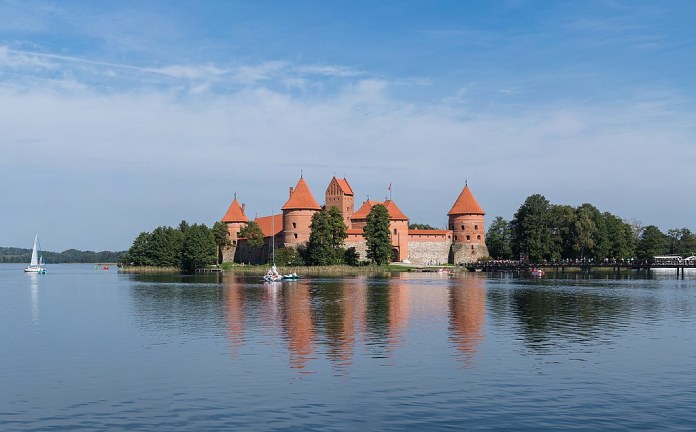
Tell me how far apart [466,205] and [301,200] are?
20.3m

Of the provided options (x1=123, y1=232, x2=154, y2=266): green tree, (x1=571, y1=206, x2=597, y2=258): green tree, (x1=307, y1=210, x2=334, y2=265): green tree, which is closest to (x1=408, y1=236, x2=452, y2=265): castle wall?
(x1=307, y1=210, x2=334, y2=265): green tree

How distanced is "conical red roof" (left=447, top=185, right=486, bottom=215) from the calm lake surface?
198 feet

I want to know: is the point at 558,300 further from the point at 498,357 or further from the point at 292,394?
the point at 292,394

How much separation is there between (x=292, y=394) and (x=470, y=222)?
7930cm

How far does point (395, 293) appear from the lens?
4338 cm

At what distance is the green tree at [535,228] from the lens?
8175 cm

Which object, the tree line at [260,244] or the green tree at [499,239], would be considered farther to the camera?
the green tree at [499,239]


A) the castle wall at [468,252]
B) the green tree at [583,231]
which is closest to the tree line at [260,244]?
the castle wall at [468,252]

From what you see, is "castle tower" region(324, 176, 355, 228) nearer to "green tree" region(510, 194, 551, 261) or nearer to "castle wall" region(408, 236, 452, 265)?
"castle wall" region(408, 236, 452, 265)

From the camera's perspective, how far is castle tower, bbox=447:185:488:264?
92.2 metres

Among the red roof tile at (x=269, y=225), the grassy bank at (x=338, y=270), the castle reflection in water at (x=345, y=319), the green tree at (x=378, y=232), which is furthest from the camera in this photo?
the red roof tile at (x=269, y=225)

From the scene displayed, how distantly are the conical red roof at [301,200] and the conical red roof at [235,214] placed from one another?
40.5 feet

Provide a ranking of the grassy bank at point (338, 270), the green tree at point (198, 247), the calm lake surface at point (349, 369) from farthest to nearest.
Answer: the green tree at point (198, 247), the grassy bank at point (338, 270), the calm lake surface at point (349, 369)

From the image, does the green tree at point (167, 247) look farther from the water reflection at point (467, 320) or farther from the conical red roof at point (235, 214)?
the water reflection at point (467, 320)
